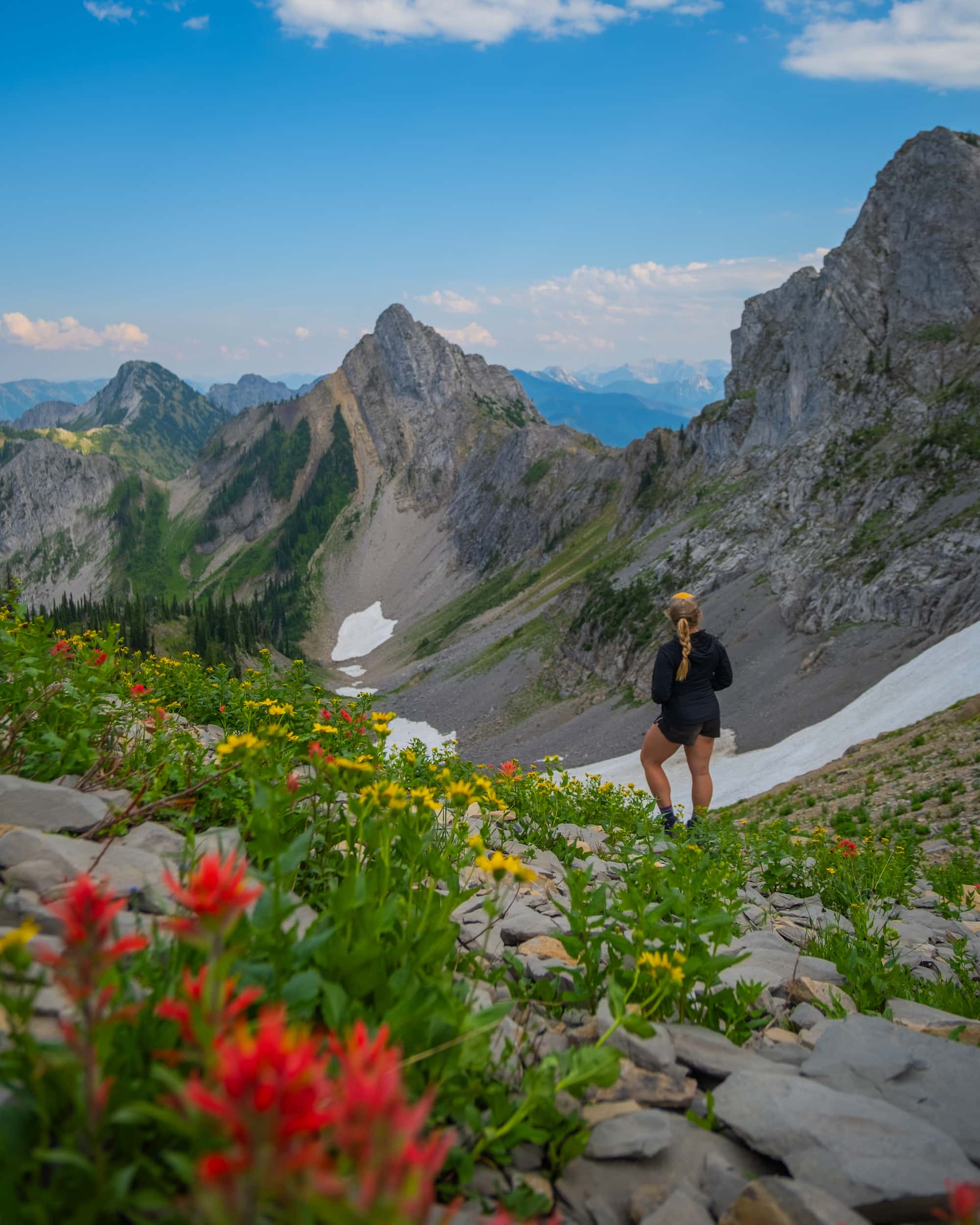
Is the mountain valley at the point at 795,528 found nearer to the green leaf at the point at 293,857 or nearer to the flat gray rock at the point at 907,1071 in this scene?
the flat gray rock at the point at 907,1071

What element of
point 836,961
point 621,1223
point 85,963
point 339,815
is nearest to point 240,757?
point 339,815

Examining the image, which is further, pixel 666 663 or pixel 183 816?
pixel 666 663

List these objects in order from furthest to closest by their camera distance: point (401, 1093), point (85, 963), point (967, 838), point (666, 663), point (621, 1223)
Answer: point (967, 838) < point (666, 663) < point (621, 1223) < point (85, 963) < point (401, 1093)

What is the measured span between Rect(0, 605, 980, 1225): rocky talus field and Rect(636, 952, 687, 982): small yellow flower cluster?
2 centimetres

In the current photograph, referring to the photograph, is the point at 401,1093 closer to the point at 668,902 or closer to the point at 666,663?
the point at 668,902

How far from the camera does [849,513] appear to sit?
6162 centimetres

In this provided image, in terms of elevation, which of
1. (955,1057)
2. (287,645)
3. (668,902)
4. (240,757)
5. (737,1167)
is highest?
(240,757)

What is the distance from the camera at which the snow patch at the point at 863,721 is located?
30.6 m

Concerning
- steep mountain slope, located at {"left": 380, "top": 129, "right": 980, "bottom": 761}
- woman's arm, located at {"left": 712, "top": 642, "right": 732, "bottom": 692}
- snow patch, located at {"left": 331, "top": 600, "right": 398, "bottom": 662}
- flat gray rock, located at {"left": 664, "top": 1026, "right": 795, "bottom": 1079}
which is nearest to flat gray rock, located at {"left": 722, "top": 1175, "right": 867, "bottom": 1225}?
flat gray rock, located at {"left": 664, "top": 1026, "right": 795, "bottom": 1079}

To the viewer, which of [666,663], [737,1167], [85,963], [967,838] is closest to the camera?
[85,963]

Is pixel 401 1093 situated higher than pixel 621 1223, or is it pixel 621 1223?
pixel 401 1093

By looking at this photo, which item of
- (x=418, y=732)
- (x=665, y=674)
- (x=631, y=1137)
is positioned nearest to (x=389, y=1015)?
(x=631, y=1137)

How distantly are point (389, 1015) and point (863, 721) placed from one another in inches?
1447

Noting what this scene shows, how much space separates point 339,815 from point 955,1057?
3741 millimetres
